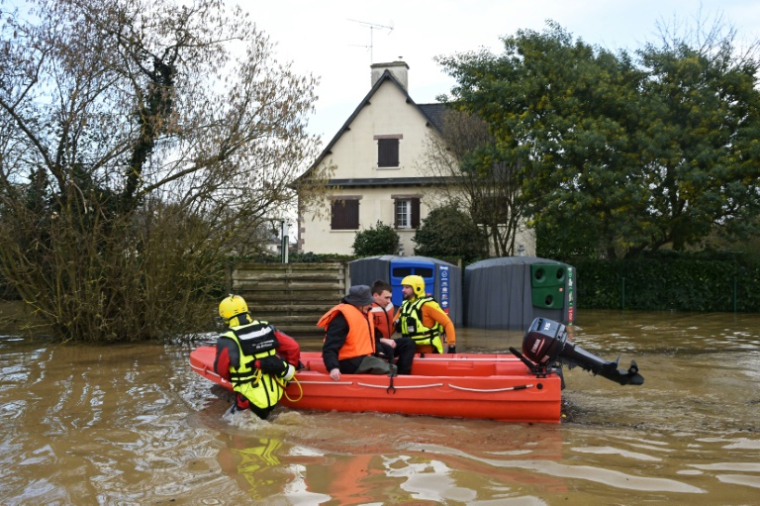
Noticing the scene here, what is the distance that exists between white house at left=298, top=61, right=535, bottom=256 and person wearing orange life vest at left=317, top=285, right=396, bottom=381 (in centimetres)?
2048

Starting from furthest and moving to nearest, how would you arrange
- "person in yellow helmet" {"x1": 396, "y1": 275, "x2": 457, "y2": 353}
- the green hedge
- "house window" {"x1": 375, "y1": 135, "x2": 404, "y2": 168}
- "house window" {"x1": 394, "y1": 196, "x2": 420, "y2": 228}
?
"house window" {"x1": 375, "y1": 135, "x2": 404, "y2": 168} < "house window" {"x1": 394, "y1": 196, "x2": 420, "y2": 228} < the green hedge < "person in yellow helmet" {"x1": 396, "y1": 275, "x2": 457, "y2": 353}

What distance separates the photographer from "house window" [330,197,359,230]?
29.5 meters

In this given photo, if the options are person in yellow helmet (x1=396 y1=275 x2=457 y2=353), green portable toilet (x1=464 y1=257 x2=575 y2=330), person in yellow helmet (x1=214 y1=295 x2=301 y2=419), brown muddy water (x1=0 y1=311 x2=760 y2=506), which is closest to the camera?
brown muddy water (x1=0 y1=311 x2=760 y2=506)

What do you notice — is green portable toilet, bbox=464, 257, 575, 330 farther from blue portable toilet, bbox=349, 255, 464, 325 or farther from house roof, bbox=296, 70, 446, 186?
house roof, bbox=296, 70, 446, 186

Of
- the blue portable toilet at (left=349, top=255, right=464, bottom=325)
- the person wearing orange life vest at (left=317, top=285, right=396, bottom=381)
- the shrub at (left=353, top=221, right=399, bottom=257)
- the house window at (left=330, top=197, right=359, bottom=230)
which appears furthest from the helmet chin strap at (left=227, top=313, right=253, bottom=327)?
the house window at (left=330, top=197, right=359, bottom=230)

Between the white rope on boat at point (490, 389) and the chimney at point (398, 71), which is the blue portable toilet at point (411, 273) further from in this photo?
the chimney at point (398, 71)

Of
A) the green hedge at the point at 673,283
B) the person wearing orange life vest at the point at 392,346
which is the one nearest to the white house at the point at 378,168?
the green hedge at the point at 673,283

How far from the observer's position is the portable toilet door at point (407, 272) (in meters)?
16.7

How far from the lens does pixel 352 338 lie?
328 inches

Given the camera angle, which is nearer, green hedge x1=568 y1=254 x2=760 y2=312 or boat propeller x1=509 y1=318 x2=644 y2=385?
boat propeller x1=509 y1=318 x2=644 y2=385

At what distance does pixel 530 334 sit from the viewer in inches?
309

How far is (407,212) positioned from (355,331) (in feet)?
69.1

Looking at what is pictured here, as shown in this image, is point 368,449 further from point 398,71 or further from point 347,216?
point 398,71

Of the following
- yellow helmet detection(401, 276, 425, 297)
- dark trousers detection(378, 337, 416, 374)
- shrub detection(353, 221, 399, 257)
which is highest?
shrub detection(353, 221, 399, 257)
